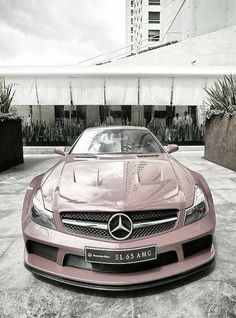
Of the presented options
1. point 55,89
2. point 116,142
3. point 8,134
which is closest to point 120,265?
point 116,142

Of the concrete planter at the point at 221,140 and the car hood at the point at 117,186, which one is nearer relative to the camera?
the car hood at the point at 117,186

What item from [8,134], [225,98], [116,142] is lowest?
[8,134]

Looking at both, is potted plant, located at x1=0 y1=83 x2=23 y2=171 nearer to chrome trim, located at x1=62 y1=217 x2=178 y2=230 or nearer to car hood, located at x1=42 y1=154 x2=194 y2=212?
car hood, located at x1=42 y1=154 x2=194 y2=212

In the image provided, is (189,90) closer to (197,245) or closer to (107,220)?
(197,245)

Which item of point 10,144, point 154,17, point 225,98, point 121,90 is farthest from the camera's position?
point 154,17

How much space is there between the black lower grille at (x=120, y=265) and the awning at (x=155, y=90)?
10.9 metres

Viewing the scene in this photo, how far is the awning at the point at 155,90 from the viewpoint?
12758 mm

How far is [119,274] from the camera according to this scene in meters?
2.33

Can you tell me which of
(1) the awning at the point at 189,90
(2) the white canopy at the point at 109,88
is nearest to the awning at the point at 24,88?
(2) the white canopy at the point at 109,88

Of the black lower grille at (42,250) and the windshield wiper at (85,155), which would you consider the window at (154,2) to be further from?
the black lower grille at (42,250)

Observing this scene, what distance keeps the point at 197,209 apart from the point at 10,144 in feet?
24.7

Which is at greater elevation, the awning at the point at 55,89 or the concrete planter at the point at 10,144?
the awning at the point at 55,89

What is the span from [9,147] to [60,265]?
23.5ft

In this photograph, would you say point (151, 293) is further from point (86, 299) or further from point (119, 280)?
point (86, 299)
